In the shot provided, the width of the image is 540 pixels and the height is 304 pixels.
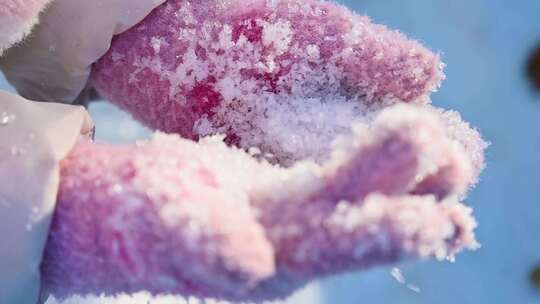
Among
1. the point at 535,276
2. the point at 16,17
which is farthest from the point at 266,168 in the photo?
the point at 535,276

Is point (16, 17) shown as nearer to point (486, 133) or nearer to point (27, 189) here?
point (27, 189)

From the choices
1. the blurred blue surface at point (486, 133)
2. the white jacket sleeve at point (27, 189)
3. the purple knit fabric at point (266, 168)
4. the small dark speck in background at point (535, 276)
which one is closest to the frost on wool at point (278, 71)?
the purple knit fabric at point (266, 168)

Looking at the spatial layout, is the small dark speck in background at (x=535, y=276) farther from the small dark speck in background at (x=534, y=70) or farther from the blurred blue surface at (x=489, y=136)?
the small dark speck in background at (x=534, y=70)

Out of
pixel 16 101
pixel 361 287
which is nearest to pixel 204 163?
pixel 16 101

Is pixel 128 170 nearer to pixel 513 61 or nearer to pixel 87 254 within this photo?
pixel 87 254

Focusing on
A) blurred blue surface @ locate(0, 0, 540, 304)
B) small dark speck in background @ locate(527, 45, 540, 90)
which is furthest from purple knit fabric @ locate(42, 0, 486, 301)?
small dark speck in background @ locate(527, 45, 540, 90)

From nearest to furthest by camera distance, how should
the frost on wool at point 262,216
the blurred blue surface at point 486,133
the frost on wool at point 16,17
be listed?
the frost on wool at point 262,216 → the frost on wool at point 16,17 → the blurred blue surface at point 486,133
